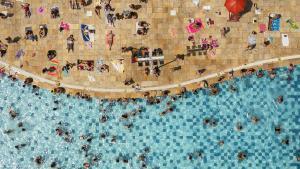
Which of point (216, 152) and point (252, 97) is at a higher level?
point (252, 97)

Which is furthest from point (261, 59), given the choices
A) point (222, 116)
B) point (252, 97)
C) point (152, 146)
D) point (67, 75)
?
point (67, 75)

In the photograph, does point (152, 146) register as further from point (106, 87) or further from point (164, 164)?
point (106, 87)

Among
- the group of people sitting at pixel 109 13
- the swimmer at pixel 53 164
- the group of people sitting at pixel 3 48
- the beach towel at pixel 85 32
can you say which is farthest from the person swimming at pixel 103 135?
the group of people sitting at pixel 3 48

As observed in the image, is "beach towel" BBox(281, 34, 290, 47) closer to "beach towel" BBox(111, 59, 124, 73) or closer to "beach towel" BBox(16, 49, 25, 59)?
"beach towel" BBox(111, 59, 124, 73)

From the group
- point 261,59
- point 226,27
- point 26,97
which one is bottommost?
point 26,97

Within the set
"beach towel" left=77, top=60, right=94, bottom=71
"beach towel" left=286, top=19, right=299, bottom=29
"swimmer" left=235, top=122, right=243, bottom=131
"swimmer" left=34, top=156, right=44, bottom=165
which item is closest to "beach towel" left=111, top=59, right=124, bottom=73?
"beach towel" left=77, top=60, right=94, bottom=71

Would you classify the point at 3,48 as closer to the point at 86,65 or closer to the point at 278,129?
the point at 86,65
